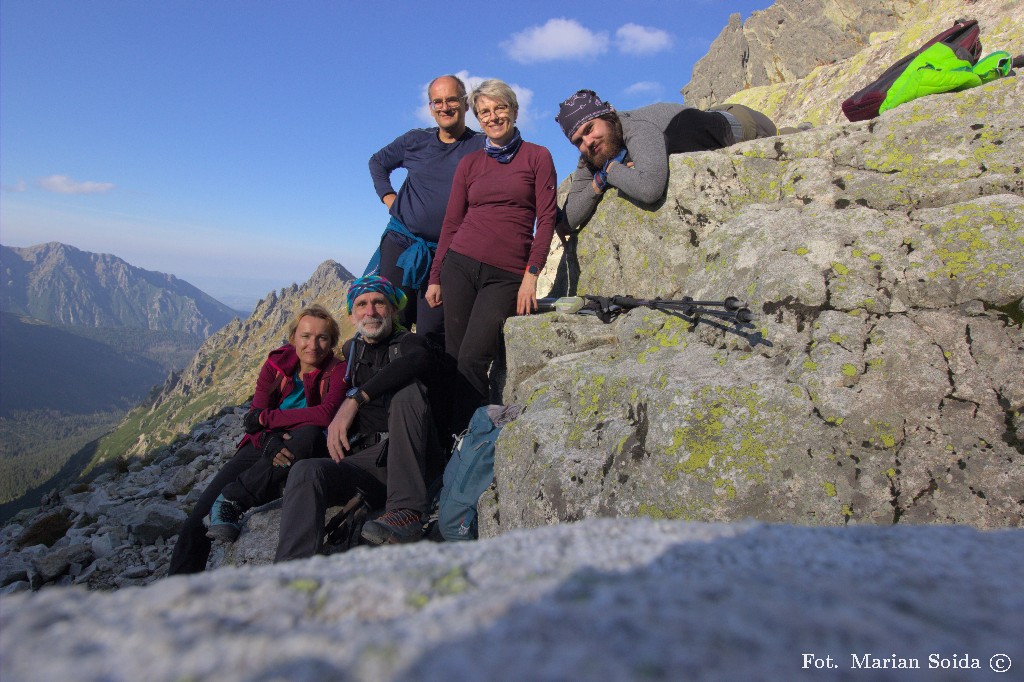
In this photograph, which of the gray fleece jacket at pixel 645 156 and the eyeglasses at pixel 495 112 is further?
the eyeglasses at pixel 495 112

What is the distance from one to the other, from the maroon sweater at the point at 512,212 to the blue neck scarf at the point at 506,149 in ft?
0.22

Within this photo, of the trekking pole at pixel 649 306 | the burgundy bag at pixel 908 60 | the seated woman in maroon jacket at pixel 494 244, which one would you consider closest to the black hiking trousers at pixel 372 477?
the seated woman in maroon jacket at pixel 494 244

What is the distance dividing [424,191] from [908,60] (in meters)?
7.38

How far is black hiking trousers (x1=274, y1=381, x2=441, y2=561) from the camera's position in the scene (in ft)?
16.9

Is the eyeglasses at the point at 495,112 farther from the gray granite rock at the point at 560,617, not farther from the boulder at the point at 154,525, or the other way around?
the boulder at the point at 154,525

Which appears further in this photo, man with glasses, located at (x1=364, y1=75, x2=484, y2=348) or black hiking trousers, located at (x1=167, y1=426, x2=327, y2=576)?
man with glasses, located at (x1=364, y1=75, x2=484, y2=348)

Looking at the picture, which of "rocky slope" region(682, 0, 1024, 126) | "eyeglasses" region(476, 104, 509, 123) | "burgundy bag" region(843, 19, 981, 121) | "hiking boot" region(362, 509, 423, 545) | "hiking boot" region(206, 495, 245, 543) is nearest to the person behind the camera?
"hiking boot" region(362, 509, 423, 545)

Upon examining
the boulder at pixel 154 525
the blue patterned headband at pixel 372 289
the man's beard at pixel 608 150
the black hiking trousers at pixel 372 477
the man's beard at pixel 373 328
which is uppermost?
the man's beard at pixel 608 150

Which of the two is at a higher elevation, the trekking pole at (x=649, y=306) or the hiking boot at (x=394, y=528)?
the trekking pole at (x=649, y=306)

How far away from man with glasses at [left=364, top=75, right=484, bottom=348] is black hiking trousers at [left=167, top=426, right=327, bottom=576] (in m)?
2.47

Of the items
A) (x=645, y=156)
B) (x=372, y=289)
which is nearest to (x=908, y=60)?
(x=645, y=156)

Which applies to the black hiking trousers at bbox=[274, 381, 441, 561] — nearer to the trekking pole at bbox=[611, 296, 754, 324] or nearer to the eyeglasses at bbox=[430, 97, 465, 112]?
the trekking pole at bbox=[611, 296, 754, 324]

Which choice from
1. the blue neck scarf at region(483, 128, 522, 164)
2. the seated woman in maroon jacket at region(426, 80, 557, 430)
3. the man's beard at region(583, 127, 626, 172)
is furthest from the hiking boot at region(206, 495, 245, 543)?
the man's beard at region(583, 127, 626, 172)

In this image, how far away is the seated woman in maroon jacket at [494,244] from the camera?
6.98 meters
